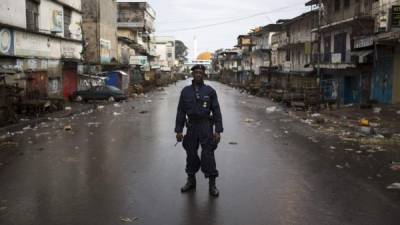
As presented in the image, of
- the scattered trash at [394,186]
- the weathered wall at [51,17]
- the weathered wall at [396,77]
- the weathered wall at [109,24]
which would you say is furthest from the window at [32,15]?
the scattered trash at [394,186]

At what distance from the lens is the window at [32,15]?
27.3m

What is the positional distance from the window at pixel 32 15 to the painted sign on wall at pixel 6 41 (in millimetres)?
3420

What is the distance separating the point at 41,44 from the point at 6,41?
19.0ft

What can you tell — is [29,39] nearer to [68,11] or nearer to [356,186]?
[68,11]

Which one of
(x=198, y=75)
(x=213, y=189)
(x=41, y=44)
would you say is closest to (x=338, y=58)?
(x=41, y=44)

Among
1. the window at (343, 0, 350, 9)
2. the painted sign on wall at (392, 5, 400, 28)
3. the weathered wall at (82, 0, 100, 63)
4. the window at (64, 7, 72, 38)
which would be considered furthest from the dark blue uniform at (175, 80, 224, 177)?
the weathered wall at (82, 0, 100, 63)

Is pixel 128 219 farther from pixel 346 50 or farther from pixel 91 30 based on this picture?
pixel 91 30

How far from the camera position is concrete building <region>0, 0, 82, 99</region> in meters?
23.9

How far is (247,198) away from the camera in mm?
7527

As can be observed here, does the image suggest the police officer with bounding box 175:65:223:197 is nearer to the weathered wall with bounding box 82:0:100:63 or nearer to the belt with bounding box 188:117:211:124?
the belt with bounding box 188:117:211:124

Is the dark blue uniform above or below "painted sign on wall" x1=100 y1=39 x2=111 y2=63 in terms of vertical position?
below

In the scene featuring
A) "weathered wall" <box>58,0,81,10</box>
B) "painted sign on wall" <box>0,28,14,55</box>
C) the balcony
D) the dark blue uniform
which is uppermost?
"weathered wall" <box>58,0,81,10</box>

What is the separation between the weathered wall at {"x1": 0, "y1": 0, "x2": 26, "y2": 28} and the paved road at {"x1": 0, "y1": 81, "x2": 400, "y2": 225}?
433 inches

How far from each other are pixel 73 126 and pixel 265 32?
191 feet
